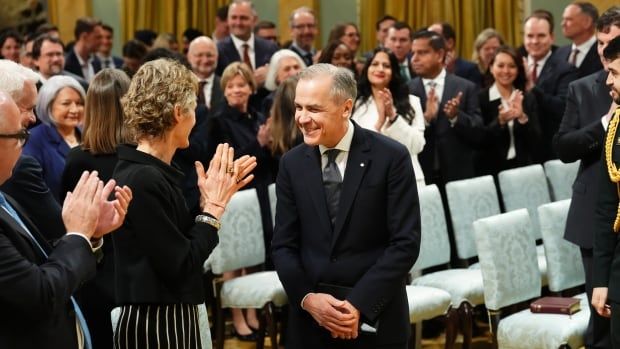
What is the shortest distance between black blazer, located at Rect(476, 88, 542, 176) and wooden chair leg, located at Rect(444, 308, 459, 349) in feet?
6.32

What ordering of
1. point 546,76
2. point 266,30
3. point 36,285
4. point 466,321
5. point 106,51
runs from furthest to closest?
point 106,51, point 266,30, point 546,76, point 466,321, point 36,285

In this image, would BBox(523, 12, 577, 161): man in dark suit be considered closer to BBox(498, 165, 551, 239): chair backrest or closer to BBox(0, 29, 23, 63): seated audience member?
BBox(498, 165, 551, 239): chair backrest

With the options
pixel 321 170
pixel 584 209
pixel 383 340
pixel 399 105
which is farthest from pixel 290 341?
pixel 399 105

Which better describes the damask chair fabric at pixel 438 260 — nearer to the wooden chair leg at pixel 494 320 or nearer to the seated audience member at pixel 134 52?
the wooden chair leg at pixel 494 320

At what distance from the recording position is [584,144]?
429 cm

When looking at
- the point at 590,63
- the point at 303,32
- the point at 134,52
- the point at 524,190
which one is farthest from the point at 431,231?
the point at 134,52

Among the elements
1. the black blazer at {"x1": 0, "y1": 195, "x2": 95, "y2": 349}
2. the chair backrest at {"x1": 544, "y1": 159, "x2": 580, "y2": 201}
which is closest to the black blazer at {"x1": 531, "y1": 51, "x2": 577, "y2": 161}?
the chair backrest at {"x1": 544, "y1": 159, "x2": 580, "y2": 201}

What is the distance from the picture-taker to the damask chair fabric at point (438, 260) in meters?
4.99

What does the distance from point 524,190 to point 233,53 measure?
300 cm

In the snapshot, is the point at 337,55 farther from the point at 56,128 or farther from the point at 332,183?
the point at 332,183

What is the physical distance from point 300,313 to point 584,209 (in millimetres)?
1527

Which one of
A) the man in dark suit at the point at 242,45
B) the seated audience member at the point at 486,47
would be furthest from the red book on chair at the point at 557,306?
the man in dark suit at the point at 242,45

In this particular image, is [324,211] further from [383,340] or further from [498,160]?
[498,160]

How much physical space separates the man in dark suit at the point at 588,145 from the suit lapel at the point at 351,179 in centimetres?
130
